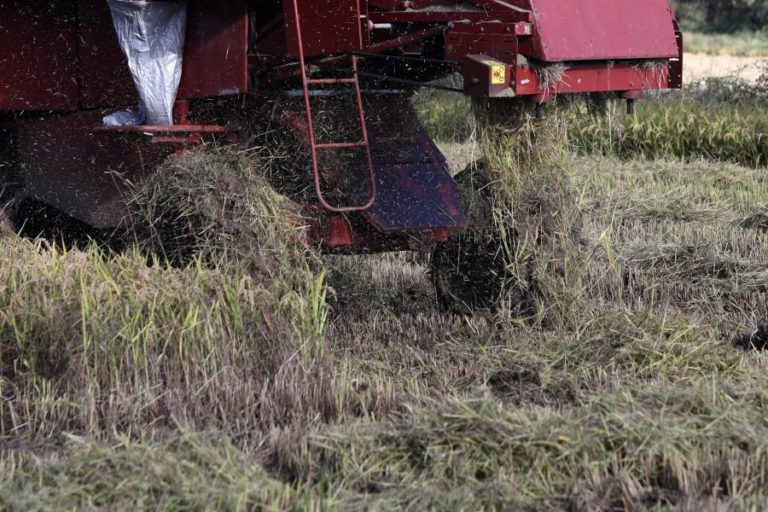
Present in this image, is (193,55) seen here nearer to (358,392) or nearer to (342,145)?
(342,145)

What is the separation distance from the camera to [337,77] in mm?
5059

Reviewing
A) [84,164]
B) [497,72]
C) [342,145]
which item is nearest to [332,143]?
[342,145]

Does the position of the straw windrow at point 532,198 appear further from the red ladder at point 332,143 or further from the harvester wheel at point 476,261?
the red ladder at point 332,143

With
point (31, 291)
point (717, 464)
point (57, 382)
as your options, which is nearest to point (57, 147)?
point (31, 291)

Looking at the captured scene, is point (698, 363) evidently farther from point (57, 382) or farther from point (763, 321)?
point (57, 382)

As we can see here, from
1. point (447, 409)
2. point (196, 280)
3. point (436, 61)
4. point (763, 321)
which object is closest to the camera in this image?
point (447, 409)

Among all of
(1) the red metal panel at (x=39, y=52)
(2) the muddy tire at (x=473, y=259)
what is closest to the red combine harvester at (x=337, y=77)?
(1) the red metal panel at (x=39, y=52)

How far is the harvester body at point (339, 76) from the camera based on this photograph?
4531 mm

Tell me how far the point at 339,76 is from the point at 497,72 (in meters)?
0.95

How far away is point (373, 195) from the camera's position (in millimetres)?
4688

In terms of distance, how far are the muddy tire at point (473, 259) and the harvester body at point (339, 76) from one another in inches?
4.2

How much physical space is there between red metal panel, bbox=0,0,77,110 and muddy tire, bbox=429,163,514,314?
1840 mm

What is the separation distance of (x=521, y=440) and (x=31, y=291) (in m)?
1.95

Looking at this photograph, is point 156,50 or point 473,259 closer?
point 156,50
